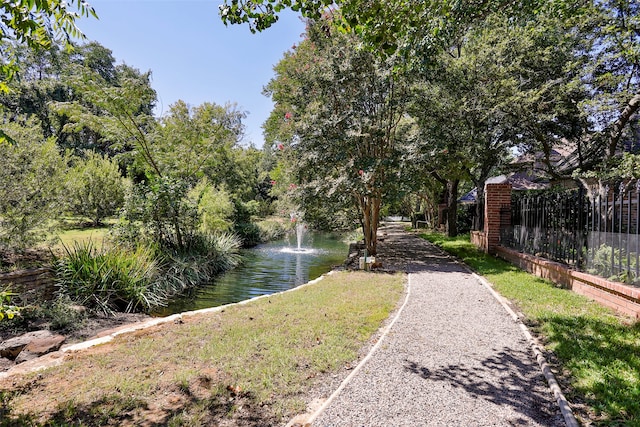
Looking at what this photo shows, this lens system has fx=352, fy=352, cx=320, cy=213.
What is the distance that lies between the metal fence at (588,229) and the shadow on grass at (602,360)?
1194mm

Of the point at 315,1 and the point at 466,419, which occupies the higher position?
the point at 315,1

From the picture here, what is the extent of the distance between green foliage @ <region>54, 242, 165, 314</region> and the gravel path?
569cm

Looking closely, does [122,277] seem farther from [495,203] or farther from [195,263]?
[495,203]

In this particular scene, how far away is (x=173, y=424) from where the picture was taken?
9.14ft

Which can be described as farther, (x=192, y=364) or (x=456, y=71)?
(x=456, y=71)

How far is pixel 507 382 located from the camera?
343 cm

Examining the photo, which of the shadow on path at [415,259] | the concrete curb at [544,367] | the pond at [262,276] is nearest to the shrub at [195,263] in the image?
the pond at [262,276]

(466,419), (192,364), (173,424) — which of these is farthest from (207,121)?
(466,419)

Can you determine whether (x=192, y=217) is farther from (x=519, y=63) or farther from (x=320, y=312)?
(x=519, y=63)

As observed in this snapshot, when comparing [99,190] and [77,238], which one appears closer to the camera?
[77,238]

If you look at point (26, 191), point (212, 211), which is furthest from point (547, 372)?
point (212, 211)

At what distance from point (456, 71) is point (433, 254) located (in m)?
6.21

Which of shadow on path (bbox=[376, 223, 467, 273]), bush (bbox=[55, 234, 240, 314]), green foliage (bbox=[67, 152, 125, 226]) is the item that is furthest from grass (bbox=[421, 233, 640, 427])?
green foliage (bbox=[67, 152, 125, 226])

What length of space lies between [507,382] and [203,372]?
305cm
